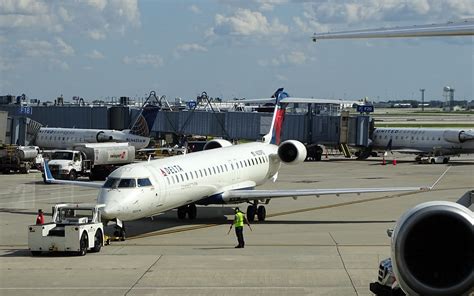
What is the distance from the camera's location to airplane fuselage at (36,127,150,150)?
231 feet

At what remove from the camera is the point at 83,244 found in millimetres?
24422

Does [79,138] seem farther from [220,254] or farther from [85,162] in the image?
[220,254]

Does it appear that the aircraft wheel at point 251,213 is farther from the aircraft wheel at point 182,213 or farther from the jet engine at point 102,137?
the jet engine at point 102,137

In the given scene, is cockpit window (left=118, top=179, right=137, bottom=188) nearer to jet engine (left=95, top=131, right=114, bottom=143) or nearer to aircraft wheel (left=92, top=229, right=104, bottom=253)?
aircraft wheel (left=92, top=229, right=104, bottom=253)

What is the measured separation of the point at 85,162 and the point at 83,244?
92.1ft

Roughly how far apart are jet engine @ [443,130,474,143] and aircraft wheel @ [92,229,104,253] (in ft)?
157

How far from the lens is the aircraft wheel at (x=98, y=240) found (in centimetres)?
2501

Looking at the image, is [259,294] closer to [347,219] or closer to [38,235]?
[38,235]

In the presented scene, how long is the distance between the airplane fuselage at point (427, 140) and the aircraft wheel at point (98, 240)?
47951 millimetres

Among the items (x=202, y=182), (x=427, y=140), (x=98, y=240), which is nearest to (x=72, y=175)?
(x=202, y=182)

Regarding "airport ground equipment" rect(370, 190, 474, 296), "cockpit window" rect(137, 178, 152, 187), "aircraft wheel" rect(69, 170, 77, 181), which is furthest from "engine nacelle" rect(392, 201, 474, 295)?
"aircraft wheel" rect(69, 170, 77, 181)

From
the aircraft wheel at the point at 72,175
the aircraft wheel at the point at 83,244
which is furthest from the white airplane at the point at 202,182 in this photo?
the aircraft wheel at the point at 72,175

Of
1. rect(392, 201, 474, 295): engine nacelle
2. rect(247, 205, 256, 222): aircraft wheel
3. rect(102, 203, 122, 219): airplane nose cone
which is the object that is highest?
rect(392, 201, 474, 295): engine nacelle

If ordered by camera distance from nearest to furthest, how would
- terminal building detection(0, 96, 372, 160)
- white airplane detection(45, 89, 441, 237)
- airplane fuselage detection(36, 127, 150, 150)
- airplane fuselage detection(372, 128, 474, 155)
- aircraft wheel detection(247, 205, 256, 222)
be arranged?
white airplane detection(45, 89, 441, 237), aircraft wheel detection(247, 205, 256, 222), airplane fuselage detection(372, 128, 474, 155), airplane fuselage detection(36, 127, 150, 150), terminal building detection(0, 96, 372, 160)
